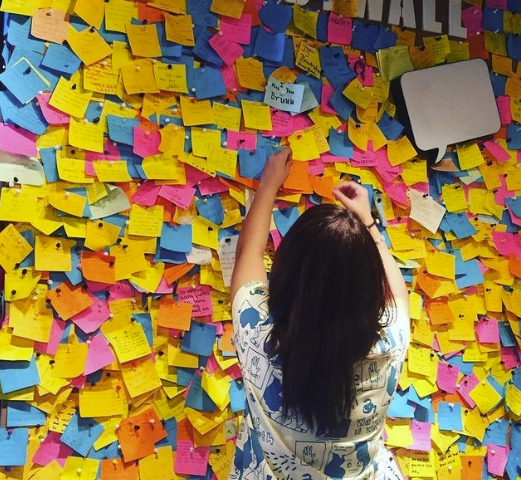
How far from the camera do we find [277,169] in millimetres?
1413

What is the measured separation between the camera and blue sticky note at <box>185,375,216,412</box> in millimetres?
1491

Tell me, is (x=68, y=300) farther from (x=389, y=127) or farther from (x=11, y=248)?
(x=389, y=127)

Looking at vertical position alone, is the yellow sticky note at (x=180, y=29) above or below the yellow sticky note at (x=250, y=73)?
above

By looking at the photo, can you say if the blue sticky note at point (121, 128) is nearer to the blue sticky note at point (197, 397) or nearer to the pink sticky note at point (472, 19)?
the blue sticky note at point (197, 397)

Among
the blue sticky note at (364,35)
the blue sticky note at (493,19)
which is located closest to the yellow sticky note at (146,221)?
the blue sticky note at (364,35)

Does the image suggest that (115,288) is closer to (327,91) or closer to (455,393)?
(327,91)

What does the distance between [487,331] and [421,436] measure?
36cm

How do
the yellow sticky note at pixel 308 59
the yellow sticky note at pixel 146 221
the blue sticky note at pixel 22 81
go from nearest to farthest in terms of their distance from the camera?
1. the blue sticky note at pixel 22 81
2. the yellow sticky note at pixel 146 221
3. the yellow sticky note at pixel 308 59

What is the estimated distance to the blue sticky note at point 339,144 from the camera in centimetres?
160

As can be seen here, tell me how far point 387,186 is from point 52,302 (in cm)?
93

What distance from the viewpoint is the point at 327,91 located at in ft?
5.24

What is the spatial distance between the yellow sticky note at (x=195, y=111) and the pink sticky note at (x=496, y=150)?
2.72 ft

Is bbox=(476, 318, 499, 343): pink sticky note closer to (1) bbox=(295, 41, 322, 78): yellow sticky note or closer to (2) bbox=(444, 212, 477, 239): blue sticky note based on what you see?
(2) bbox=(444, 212, 477, 239): blue sticky note

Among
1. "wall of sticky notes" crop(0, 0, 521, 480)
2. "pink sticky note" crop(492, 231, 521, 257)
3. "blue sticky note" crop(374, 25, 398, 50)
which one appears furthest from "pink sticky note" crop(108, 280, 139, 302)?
"pink sticky note" crop(492, 231, 521, 257)
